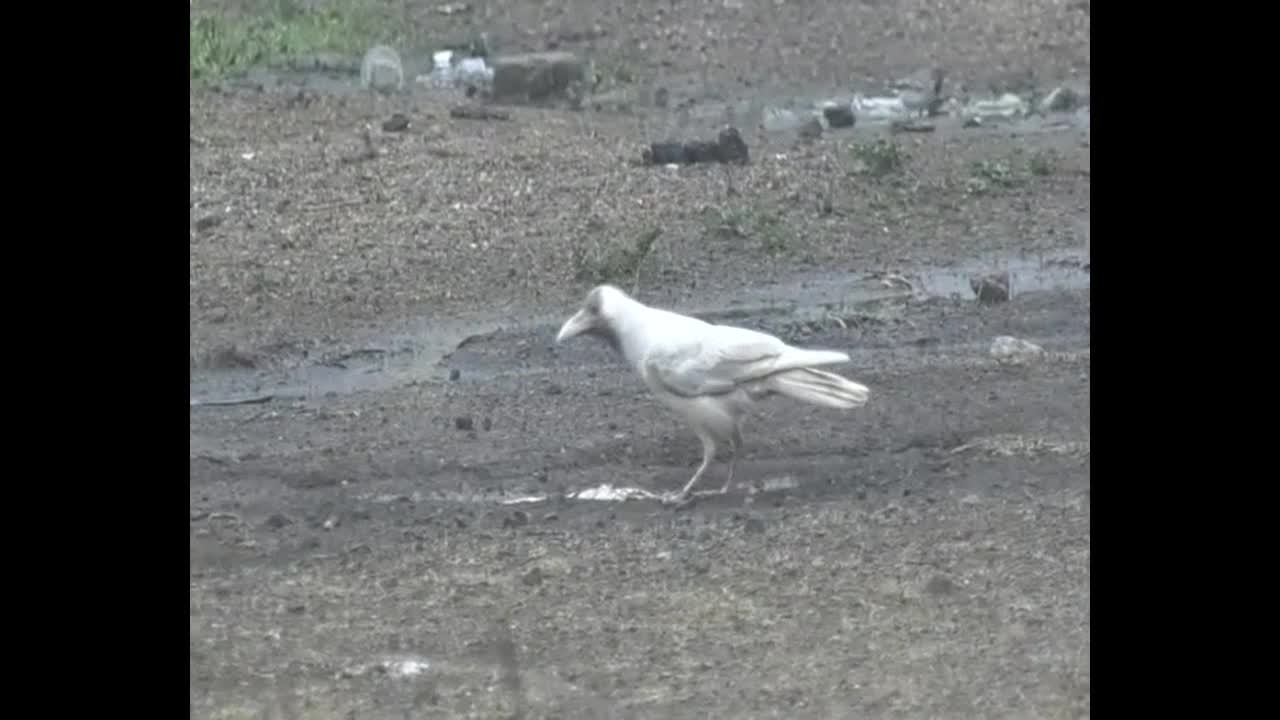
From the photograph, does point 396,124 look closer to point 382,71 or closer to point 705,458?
point 382,71

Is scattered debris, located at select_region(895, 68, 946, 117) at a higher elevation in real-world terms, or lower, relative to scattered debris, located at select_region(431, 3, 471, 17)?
lower

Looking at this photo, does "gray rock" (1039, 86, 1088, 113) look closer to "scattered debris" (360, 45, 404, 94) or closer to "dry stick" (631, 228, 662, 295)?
"scattered debris" (360, 45, 404, 94)

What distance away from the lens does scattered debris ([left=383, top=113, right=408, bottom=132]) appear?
11875mm

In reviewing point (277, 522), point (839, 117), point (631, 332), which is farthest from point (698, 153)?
point (277, 522)

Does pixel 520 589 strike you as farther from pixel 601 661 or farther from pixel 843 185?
pixel 843 185

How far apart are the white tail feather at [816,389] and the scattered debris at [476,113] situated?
16.2ft

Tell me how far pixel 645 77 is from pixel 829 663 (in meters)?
7.54

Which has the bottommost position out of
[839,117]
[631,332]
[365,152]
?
[365,152]

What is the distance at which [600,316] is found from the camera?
774cm

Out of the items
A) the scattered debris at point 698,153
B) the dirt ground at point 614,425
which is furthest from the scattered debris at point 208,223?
Answer: the scattered debris at point 698,153

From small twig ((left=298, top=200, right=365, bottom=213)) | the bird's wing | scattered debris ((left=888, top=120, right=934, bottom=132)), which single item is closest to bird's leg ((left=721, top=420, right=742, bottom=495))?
the bird's wing

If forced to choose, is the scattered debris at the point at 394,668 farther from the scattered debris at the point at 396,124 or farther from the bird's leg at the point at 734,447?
the scattered debris at the point at 396,124

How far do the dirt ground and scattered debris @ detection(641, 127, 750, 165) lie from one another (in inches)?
5.7

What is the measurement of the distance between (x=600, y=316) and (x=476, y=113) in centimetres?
Answer: 465
